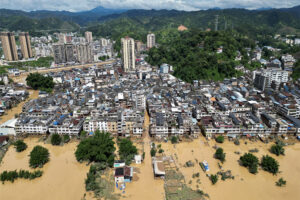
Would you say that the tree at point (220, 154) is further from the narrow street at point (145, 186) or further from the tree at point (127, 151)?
the tree at point (127, 151)

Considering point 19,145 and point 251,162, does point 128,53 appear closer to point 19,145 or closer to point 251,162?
point 19,145

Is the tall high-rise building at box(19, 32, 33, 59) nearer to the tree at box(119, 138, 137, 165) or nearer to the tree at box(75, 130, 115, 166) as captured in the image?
the tree at box(75, 130, 115, 166)

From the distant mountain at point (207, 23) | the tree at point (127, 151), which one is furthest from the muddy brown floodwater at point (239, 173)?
the distant mountain at point (207, 23)

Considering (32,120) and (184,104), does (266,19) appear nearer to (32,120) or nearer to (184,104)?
(184,104)

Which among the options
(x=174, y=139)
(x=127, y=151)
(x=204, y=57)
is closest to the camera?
(x=127, y=151)

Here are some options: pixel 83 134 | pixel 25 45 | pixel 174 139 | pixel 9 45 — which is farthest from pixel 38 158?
pixel 25 45

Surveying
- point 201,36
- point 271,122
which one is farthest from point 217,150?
point 201,36

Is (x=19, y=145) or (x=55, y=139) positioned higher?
(x=55, y=139)

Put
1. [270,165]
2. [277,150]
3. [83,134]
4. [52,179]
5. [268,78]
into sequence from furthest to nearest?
[268,78] → [83,134] → [277,150] → [270,165] → [52,179]
